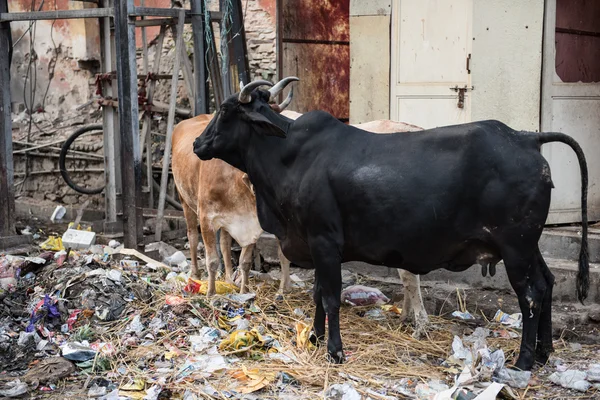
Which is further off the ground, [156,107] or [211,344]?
[156,107]

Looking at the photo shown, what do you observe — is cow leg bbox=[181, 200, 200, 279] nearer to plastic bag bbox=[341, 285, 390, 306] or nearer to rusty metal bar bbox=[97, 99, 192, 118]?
plastic bag bbox=[341, 285, 390, 306]

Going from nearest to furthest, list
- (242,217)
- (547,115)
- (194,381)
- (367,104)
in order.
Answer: (194,381) → (242,217) → (547,115) → (367,104)

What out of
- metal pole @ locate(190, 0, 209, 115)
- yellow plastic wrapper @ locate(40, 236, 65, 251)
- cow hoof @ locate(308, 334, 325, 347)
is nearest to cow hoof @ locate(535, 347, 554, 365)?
cow hoof @ locate(308, 334, 325, 347)

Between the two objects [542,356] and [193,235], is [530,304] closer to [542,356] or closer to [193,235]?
[542,356]

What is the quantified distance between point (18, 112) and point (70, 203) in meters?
1.78

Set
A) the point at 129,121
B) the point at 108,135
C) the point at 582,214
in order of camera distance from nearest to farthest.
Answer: the point at 582,214, the point at 129,121, the point at 108,135

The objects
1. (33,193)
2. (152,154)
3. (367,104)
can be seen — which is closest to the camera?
(367,104)

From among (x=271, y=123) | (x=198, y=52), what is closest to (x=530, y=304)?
(x=271, y=123)

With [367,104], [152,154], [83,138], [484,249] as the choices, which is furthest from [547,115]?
[83,138]

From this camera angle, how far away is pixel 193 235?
26.7ft

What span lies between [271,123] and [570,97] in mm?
3442

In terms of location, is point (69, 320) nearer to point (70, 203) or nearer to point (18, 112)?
point (70, 203)

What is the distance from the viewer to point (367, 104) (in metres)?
8.87

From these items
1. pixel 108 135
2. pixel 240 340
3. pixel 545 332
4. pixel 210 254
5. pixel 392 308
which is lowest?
pixel 392 308
